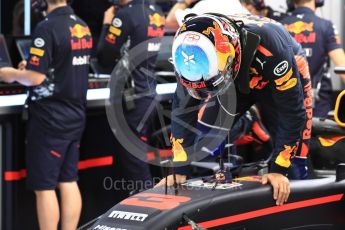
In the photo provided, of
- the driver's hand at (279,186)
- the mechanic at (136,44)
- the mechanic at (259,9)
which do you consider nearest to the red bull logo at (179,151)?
the driver's hand at (279,186)

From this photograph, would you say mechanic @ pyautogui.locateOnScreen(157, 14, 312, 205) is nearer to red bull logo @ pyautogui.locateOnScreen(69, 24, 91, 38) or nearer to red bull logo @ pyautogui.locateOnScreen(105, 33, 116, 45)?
red bull logo @ pyautogui.locateOnScreen(69, 24, 91, 38)

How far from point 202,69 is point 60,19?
2096mm

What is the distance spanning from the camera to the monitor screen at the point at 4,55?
5842 millimetres

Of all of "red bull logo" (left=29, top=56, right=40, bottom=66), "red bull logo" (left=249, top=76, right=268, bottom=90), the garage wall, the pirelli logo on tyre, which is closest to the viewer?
the pirelli logo on tyre

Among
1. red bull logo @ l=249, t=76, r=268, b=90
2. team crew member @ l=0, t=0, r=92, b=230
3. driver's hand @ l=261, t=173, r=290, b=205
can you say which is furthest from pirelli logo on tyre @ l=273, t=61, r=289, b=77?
team crew member @ l=0, t=0, r=92, b=230

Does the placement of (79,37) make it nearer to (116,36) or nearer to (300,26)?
(116,36)

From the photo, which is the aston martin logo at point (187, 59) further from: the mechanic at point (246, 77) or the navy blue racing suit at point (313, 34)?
the navy blue racing suit at point (313, 34)

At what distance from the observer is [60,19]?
17.2ft

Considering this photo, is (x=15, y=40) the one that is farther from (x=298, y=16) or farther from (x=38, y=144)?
(x=298, y=16)

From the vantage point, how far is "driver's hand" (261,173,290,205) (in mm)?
3670

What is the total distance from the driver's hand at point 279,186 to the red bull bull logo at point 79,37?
2011 mm

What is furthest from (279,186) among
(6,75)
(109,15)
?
(109,15)

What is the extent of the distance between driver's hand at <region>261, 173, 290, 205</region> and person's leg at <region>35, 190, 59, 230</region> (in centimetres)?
192

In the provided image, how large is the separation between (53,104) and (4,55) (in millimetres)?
926
